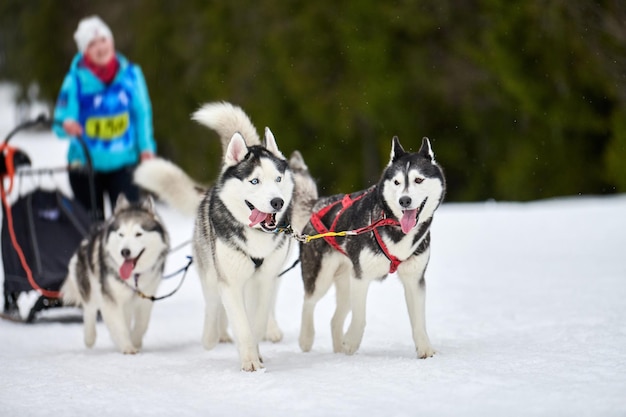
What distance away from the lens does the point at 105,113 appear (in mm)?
6340

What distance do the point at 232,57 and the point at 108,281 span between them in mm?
11982

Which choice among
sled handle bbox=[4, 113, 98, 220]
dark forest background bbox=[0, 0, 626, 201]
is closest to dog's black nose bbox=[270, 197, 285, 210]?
sled handle bbox=[4, 113, 98, 220]

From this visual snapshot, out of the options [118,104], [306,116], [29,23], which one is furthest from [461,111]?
[29,23]

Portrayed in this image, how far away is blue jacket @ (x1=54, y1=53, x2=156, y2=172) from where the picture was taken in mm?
6305

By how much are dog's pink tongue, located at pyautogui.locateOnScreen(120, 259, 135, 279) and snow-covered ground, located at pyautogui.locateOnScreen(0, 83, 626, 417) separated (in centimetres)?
46

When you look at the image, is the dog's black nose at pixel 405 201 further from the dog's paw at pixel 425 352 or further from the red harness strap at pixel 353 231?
the dog's paw at pixel 425 352

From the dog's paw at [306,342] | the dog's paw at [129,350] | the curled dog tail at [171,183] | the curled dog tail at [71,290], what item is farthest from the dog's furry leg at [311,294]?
the curled dog tail at [71,290]

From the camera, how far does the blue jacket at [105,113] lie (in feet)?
20.7

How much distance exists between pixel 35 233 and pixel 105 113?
102cm

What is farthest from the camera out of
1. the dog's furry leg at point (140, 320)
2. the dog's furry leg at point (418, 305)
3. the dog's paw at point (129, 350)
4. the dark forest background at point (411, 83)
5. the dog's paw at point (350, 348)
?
the dark forest background at point (411, 83)

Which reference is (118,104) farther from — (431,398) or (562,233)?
(562,233)

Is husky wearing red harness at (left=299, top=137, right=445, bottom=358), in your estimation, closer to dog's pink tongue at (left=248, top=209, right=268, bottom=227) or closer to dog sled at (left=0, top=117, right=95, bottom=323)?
dog's pink tongue at (left=248, top=209, right=268, bottom=227)

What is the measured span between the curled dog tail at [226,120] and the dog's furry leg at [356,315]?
97cm

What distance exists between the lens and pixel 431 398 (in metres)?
3.30
